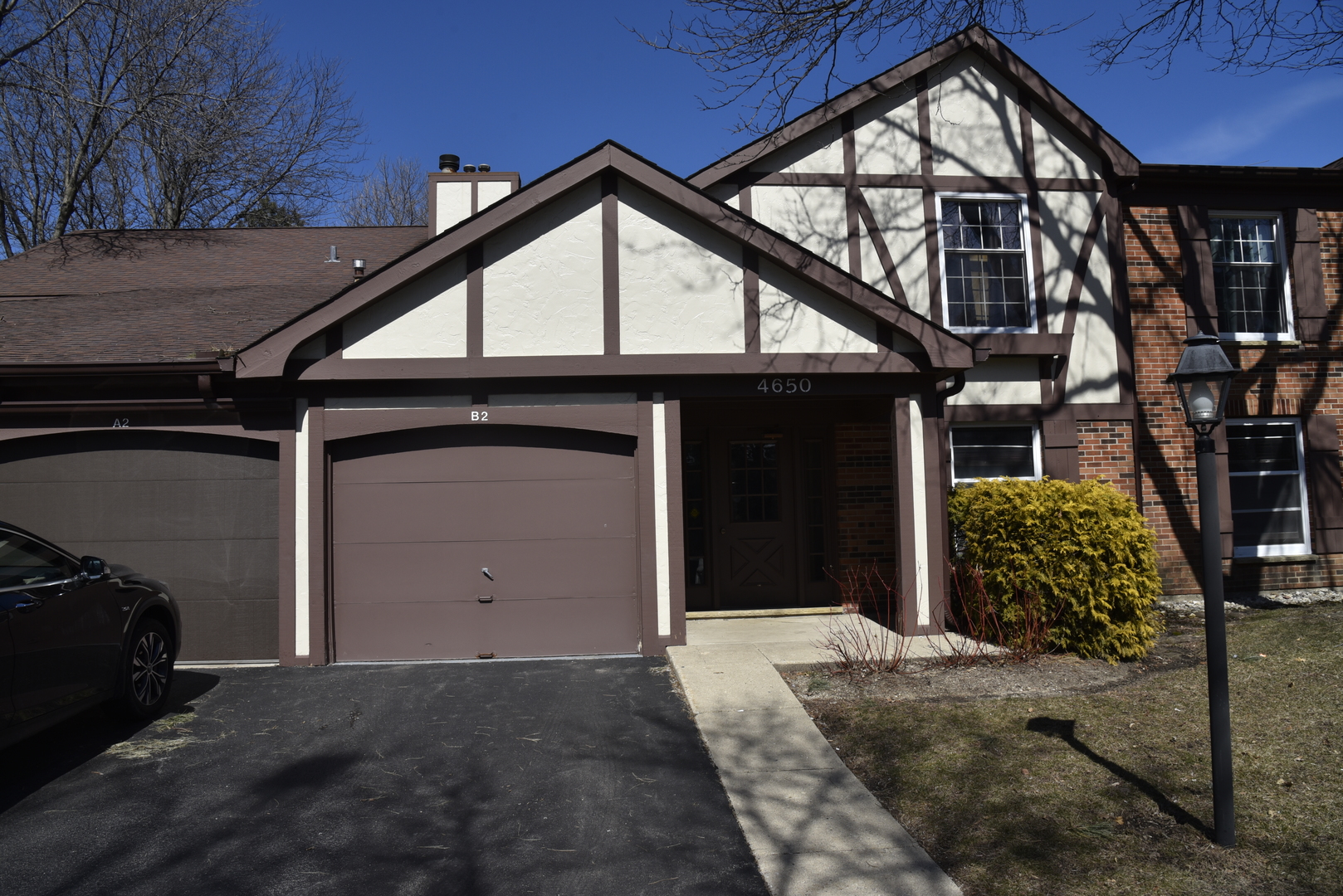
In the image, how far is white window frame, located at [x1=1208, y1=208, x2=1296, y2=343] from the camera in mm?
11656

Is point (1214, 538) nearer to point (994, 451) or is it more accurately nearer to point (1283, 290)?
Result: point (994, 451)

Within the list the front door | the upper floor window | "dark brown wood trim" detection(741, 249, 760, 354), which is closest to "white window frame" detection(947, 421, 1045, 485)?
the front door

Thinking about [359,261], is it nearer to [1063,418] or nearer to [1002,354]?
[1002,354]

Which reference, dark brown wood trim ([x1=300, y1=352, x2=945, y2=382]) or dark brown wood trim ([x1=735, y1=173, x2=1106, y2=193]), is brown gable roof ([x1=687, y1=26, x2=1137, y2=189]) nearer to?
dark brown wood trim ([x1=735, y1=173, x2=1106, y2=193])

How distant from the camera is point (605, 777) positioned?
17.8 ft

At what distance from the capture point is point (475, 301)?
28.2 feet

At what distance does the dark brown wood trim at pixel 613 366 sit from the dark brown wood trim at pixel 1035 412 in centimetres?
221

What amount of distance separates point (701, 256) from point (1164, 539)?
7.26 m

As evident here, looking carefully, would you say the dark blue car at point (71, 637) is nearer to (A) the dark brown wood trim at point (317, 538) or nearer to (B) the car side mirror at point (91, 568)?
(B) the car side mirror at point (91, 568)

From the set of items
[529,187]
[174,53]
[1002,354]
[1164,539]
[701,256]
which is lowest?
[1164,539]

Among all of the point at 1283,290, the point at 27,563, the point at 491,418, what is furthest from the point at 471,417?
the point at 1283,290

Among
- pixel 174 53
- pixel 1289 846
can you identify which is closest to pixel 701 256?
pixel 1289 846

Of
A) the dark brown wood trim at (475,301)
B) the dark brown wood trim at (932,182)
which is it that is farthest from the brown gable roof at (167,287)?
the dark brown wood trim at (932,182)

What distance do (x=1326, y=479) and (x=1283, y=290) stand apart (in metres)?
2.62
